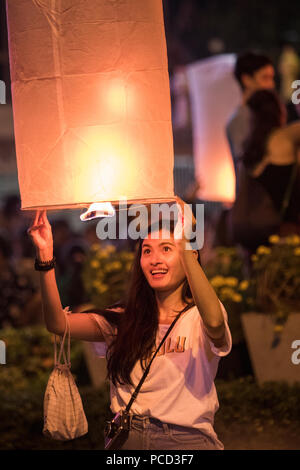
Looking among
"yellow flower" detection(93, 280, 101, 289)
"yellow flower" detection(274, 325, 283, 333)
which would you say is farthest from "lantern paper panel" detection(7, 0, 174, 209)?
"yellow flower" detection(93, 280, 101, 289)

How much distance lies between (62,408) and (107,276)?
3.96 m

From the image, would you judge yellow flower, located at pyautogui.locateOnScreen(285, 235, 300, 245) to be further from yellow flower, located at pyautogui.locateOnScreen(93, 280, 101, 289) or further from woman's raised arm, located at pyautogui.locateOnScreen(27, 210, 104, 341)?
woman's raised arm, located at pyautogui.locateOnScreen(27, 210, 104, 341)

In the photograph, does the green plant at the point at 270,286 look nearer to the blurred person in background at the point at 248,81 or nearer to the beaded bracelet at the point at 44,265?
the blurred person in background at the point at 248,81

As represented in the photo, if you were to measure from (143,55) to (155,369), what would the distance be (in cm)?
137

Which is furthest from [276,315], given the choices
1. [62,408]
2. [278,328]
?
[62,408]

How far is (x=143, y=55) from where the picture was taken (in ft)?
11.0

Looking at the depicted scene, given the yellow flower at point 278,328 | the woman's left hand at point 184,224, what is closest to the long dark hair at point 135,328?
the woman's left hand at point 184,224

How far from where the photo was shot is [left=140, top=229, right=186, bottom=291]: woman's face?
12.5ft

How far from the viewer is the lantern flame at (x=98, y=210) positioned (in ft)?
11.3

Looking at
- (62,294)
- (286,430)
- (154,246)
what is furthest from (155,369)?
(62,294)

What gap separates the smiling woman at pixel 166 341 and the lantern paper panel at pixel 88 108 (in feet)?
1.03

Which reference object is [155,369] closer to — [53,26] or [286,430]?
[53,26]

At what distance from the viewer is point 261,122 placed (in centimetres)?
656

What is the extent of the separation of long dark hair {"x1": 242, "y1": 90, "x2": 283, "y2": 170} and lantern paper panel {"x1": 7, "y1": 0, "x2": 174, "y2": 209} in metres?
3.31
